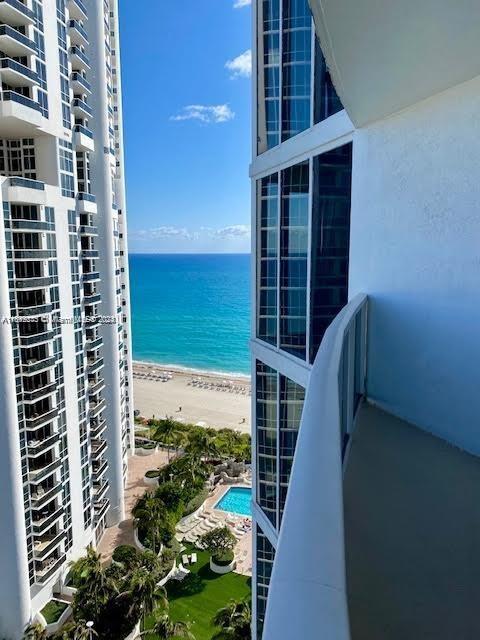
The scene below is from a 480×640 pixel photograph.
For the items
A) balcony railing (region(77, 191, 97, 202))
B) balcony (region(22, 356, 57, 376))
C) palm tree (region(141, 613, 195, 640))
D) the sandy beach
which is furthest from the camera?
the sandy beach

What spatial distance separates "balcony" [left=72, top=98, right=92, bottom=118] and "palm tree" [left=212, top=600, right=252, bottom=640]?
60.2ft

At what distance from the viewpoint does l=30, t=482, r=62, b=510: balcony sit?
1516 cm

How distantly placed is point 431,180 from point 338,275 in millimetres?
2667

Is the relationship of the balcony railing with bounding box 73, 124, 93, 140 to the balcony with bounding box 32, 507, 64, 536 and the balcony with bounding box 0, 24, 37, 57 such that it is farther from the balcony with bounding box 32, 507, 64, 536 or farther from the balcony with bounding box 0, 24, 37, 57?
the balcony with bounding box 32, 507, 64, 536

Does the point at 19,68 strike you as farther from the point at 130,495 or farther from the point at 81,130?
the point at 130,495

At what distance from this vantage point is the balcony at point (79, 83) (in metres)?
17.6

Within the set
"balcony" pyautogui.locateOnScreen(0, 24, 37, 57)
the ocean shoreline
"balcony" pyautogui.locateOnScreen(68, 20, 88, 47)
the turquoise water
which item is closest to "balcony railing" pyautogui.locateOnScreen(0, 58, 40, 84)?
"balcony" pyautogui.locateOnScreen(0, 24, 37, 57)

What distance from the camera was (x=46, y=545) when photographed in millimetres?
15836

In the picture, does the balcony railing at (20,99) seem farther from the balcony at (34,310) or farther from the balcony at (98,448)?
the balcony at (98,448)

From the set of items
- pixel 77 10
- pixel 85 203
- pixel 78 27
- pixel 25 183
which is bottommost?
pixel 85 203

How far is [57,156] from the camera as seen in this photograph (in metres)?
15.7

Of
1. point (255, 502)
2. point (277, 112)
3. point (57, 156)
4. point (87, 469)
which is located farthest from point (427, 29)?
point (87, 469)

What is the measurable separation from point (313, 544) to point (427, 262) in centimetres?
300

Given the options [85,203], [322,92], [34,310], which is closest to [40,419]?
[34,310]
